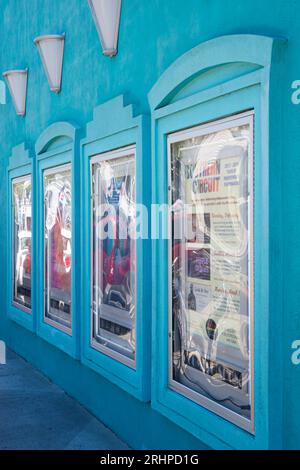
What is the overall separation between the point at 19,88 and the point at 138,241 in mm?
4201

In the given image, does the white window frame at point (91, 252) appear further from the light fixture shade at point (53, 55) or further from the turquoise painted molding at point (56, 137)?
the light fixture shade at point (53, 55)

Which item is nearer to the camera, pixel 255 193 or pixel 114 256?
pixel 255 193

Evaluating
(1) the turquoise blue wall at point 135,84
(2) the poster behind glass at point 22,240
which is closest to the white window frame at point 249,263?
(1) the turquoise blue wall at point 135,84

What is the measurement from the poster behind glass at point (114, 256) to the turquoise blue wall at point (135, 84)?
416mm

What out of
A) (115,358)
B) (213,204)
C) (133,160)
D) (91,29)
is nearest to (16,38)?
(91,29)

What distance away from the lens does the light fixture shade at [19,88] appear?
775cm

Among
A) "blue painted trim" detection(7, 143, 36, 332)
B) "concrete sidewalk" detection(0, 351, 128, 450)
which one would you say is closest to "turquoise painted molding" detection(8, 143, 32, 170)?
"blue painted trim" detection(7, 143, 36, 332)

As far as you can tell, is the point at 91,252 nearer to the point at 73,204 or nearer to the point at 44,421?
the point at 73,204

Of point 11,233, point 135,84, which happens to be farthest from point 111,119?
point 11,233

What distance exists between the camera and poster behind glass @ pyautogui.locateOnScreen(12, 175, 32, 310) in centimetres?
766

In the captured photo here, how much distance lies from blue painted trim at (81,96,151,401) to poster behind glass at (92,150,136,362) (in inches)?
3.9

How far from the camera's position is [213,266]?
3596 mm

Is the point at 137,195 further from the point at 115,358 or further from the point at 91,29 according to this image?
the point at 91,29

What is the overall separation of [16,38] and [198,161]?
5.41 m
